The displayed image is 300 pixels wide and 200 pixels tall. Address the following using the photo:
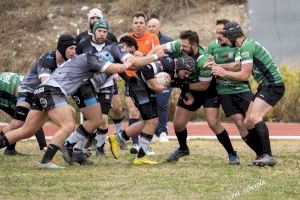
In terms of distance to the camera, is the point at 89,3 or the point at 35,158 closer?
the point at 35,158

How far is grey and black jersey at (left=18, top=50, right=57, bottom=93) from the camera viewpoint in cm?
1302

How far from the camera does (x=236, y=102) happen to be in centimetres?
1274

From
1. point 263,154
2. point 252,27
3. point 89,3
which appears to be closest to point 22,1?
point 89,3

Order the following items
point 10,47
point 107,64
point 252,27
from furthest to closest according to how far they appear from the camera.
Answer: point 10,47 < point 252,27 < point 107,64

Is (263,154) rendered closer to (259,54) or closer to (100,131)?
(259,54)

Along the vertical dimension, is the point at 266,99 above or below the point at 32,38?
above

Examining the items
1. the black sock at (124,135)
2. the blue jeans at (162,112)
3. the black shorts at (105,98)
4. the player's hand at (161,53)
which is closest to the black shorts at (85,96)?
the player's hand at (161,53)

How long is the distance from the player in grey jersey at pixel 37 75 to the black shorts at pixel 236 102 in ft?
7.01

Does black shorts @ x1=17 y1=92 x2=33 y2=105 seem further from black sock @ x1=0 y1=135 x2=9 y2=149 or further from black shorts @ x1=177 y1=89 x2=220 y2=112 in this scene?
black shorts @ x1=177 y1=89 x2=220 y2=112

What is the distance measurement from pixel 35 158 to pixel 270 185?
4.49 metres

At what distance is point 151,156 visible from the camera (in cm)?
1395

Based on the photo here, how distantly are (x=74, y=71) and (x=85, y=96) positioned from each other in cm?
57

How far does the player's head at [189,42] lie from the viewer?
12.5 meters

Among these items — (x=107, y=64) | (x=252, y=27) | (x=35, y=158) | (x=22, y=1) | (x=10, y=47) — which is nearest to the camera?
(x=107, y=64)
